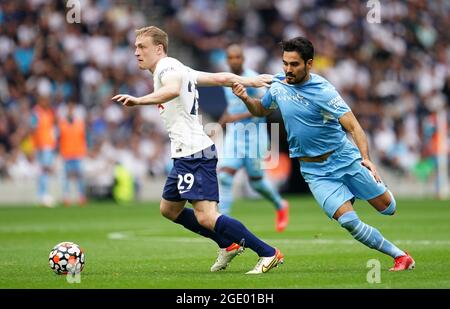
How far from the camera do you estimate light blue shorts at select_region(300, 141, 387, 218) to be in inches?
416

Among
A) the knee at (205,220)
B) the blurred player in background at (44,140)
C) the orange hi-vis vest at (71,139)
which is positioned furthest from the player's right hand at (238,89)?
the orange hi-vis vest at (71,139)

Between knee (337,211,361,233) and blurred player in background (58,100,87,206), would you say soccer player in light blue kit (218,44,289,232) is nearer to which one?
knee (337,211,361,233)

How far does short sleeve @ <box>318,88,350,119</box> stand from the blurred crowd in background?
1710cm

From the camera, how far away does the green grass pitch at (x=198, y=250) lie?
9.68m

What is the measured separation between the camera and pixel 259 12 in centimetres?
3362

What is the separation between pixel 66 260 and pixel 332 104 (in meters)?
3.14

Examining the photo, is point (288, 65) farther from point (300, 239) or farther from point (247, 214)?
point (247, 214)

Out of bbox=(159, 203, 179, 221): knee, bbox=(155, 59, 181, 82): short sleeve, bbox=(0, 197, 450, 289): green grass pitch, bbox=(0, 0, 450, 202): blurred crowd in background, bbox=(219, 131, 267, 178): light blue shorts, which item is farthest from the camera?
bbox=(0, 0, 450, 202): blurred crowd in background

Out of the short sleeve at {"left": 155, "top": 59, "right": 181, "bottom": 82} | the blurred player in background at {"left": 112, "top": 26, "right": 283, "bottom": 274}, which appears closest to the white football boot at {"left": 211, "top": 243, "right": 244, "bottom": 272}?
the blurred player in background at {"left": 112, "top": 26, "right": 283, "bottom": 274}

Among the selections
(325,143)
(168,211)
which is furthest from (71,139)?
(325,143)

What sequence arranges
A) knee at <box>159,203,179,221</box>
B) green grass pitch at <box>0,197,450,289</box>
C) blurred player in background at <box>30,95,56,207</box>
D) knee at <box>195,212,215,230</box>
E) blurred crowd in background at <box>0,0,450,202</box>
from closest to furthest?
green grass pitch at <box>0,197,450,289</box> < knee at <box>195,212,215,230</box> < knee at <box>159,203,179,221</box> < blurred player in background at <box>30,95,56,207</box> < blurred crowd in background at <box>0,0,450,202</box>

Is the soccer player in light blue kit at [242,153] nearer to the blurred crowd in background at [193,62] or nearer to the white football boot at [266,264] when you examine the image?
the white football boot at [266,264]

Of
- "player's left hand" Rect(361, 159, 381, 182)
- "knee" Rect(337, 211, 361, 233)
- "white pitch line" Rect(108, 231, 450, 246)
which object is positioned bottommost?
"white pitch line" Rect(108, 231, 450, 246)
